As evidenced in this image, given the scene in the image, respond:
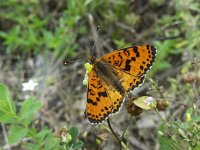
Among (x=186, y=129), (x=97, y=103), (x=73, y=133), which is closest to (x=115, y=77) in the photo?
(x=97, y=103)

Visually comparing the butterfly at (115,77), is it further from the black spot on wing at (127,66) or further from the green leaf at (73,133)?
the green leaf at (73,133)

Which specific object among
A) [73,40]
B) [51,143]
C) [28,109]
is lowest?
[51,143]

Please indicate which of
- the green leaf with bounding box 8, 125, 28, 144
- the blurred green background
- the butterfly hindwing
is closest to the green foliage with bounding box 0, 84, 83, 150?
the green leaf with bounding box 8, 125, 28, 144

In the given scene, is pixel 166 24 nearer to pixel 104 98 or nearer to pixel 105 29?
pixel 105 29

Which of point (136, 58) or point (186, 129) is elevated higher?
point (136, 58)

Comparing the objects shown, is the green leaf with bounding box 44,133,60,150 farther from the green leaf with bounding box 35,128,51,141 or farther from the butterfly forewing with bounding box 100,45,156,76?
the butterfly forewing with bounding box 100,45,156,76

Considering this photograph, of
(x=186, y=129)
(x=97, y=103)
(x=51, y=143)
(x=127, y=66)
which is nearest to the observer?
(x=186, y=129)

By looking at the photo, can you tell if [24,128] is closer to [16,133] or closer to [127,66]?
[16,133]

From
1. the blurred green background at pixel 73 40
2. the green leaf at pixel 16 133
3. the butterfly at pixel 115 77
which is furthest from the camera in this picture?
the blurred green background at pixel 73 40

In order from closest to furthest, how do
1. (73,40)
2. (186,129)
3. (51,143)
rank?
(186,129), (51,143), (73,40)

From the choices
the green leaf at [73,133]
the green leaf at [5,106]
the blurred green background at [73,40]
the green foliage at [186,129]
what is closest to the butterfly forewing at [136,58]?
the green foliage at [186,129]
